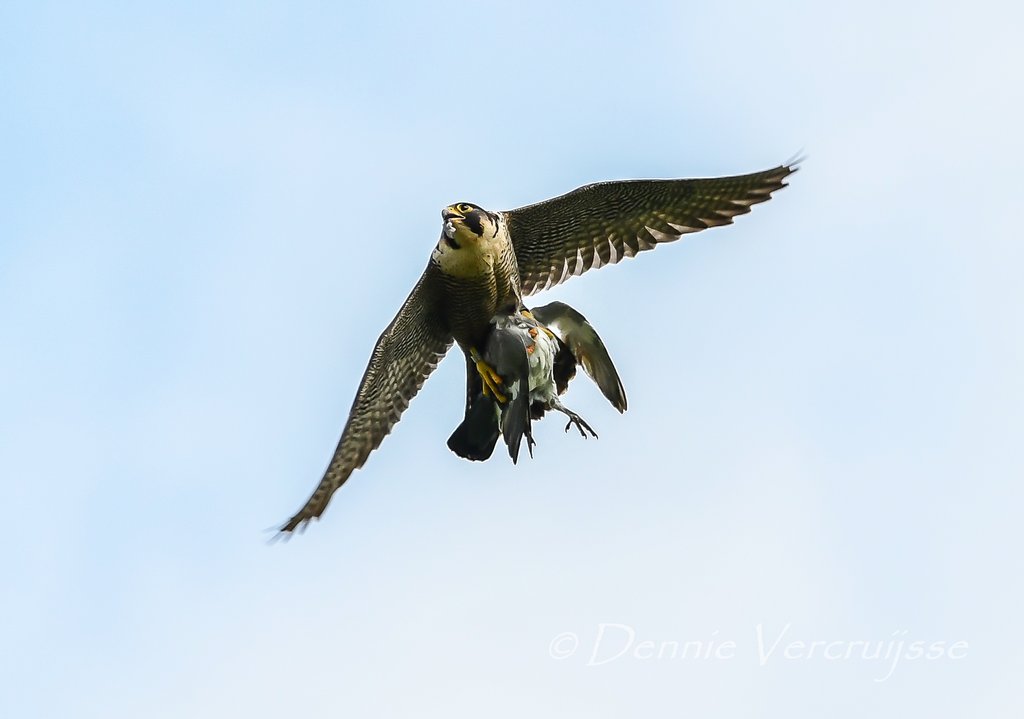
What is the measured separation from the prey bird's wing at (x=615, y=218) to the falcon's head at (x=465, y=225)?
77cm

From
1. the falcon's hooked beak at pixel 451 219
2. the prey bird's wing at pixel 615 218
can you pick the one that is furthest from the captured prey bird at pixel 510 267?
the falcon's hooked beak at pixel 451 219

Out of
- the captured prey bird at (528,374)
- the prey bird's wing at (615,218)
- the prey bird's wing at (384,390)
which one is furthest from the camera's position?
the prey bird's wing at (384,390)

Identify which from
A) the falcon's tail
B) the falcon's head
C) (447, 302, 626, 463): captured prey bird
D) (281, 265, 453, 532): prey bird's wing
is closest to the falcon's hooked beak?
the falcon's head

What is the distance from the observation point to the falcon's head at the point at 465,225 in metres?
12.0

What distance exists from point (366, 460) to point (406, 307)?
1421 mm

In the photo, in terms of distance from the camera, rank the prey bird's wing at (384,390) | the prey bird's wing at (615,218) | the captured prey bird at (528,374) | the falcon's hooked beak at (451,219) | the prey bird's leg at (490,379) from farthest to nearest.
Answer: the prey bird's wing at (384,390)
the prey bird's wing at (615,218)
the prey bird's leg at (490,379)
the captured prey bird at (528,374)
the falcon's hooked beak at (451,219)

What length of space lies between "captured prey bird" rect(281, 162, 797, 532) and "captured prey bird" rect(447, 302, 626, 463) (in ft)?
0.48

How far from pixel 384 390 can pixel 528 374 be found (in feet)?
5.48

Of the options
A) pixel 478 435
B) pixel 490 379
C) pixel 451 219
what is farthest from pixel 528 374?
pixel 451 219

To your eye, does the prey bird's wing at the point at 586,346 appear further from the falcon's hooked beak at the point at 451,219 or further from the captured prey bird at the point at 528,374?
the falcon's hooked beak at the point at 451,219

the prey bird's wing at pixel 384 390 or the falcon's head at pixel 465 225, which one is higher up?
the falcon's head at pixel 465 225

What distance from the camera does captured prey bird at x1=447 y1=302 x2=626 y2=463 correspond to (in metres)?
12.4

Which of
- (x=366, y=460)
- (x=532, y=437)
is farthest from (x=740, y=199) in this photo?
(x=366, y=460)

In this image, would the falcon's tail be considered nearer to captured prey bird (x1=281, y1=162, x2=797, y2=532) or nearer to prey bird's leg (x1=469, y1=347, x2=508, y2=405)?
prey bird's leg (x1=469, y1=347, x2=508, y2=405)
